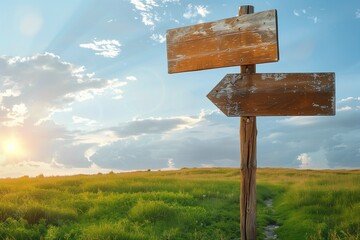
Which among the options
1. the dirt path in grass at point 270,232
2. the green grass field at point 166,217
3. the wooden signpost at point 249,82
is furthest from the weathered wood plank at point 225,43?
the dirt path in grass at point 270,232

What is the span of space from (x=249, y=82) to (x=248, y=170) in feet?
6.17

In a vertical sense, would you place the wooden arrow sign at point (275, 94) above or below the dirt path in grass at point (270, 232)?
above

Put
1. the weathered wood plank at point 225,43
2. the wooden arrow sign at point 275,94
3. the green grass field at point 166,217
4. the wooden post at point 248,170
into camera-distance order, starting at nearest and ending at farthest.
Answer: the wooden arrow sign at point 275,94
the weathered wood plank at point 225,43
the wooden post at point 248,170
the green grass field at point 166,217

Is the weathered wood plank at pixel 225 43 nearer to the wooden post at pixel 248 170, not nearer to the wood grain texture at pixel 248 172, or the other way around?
the wooden post at pixel 248 170

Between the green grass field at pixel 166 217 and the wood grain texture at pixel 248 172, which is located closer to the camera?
the wood grain texture at pixel 248 172

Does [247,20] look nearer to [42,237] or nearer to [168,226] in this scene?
[168,226]

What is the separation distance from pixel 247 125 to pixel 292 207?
767 centimetres

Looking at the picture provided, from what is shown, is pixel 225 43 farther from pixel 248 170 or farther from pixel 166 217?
pixel 166 217

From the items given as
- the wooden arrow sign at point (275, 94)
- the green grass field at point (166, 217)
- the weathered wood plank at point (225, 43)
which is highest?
the weathered wood plank at point (225, 43)

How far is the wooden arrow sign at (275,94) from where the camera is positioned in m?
7.51

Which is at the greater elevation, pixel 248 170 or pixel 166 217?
pixel 248 170

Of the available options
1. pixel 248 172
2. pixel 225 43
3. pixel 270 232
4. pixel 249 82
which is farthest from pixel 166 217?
pixel 225 43

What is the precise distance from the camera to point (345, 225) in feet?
→ 34.7

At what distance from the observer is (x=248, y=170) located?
8.19 metres
